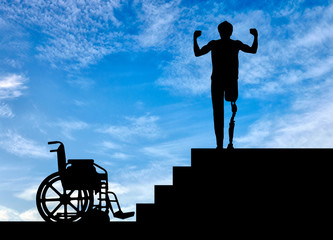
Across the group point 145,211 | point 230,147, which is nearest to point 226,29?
point 230,147

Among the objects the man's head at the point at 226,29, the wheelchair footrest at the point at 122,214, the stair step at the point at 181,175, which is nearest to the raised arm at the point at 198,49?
the man's head at the point at 226,29

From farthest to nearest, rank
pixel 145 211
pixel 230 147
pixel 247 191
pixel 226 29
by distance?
pixel 226 29 < pixel 230 147 < pixel 145 211 < pixel 247 191

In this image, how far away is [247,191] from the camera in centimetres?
534

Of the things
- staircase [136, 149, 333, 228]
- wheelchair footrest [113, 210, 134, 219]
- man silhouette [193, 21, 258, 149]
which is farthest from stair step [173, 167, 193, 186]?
wheelchair footrest [113, 210, 134, 219]

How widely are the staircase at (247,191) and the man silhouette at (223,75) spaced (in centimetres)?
64

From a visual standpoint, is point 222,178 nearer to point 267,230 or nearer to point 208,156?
point 208,156

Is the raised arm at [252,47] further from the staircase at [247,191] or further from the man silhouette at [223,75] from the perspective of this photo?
the staircase at [247,191]

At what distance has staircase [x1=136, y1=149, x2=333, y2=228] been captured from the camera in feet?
16.7

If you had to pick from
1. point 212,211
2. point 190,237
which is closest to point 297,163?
point 212,211

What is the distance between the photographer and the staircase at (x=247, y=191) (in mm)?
5098

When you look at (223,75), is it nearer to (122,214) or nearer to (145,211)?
(145,211)

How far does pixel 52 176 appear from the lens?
6.30 m

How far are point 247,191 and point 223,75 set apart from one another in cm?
212

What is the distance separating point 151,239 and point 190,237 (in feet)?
1.97
